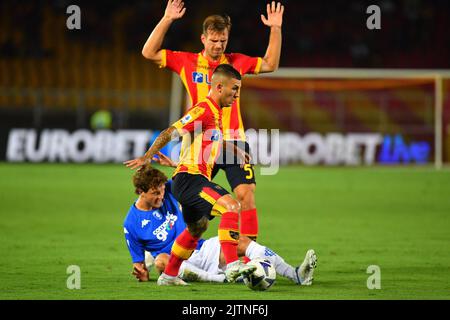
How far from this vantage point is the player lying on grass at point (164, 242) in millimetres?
7277

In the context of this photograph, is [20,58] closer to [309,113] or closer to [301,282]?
[309,113]

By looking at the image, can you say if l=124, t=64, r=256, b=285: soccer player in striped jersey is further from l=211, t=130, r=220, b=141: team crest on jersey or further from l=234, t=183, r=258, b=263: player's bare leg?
l=234, t=183, r=258, b=263: player's bare leg

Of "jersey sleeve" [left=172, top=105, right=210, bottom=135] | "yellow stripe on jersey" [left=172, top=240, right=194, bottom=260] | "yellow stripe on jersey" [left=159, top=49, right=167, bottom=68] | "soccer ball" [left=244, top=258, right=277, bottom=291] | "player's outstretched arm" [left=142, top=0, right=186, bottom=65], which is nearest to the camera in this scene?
"soccer ball" [left=244, top=258, right=277, bottom=291]

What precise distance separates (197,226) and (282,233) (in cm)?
422

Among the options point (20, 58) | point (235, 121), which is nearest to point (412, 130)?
point (20, 58)

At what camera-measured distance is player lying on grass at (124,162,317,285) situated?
7.28 meters

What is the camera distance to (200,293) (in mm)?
6777

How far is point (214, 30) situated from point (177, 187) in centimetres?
148

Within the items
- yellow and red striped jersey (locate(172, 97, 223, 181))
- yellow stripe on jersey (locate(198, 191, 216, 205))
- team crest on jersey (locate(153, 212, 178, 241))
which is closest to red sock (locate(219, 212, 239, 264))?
yellow stripe on jersey (locate(198, 191, 216, 205))

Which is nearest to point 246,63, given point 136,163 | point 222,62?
point 222,62

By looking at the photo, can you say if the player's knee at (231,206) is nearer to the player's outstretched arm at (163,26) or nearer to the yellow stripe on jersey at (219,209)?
the yellow stripe on jersey at (219,209)

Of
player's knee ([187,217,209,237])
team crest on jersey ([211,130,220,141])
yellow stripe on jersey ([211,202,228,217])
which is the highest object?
team crest on jersey ([211,130,220,141])

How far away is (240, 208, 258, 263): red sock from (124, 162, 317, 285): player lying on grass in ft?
0.74

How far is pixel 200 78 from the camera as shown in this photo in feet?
25.8
